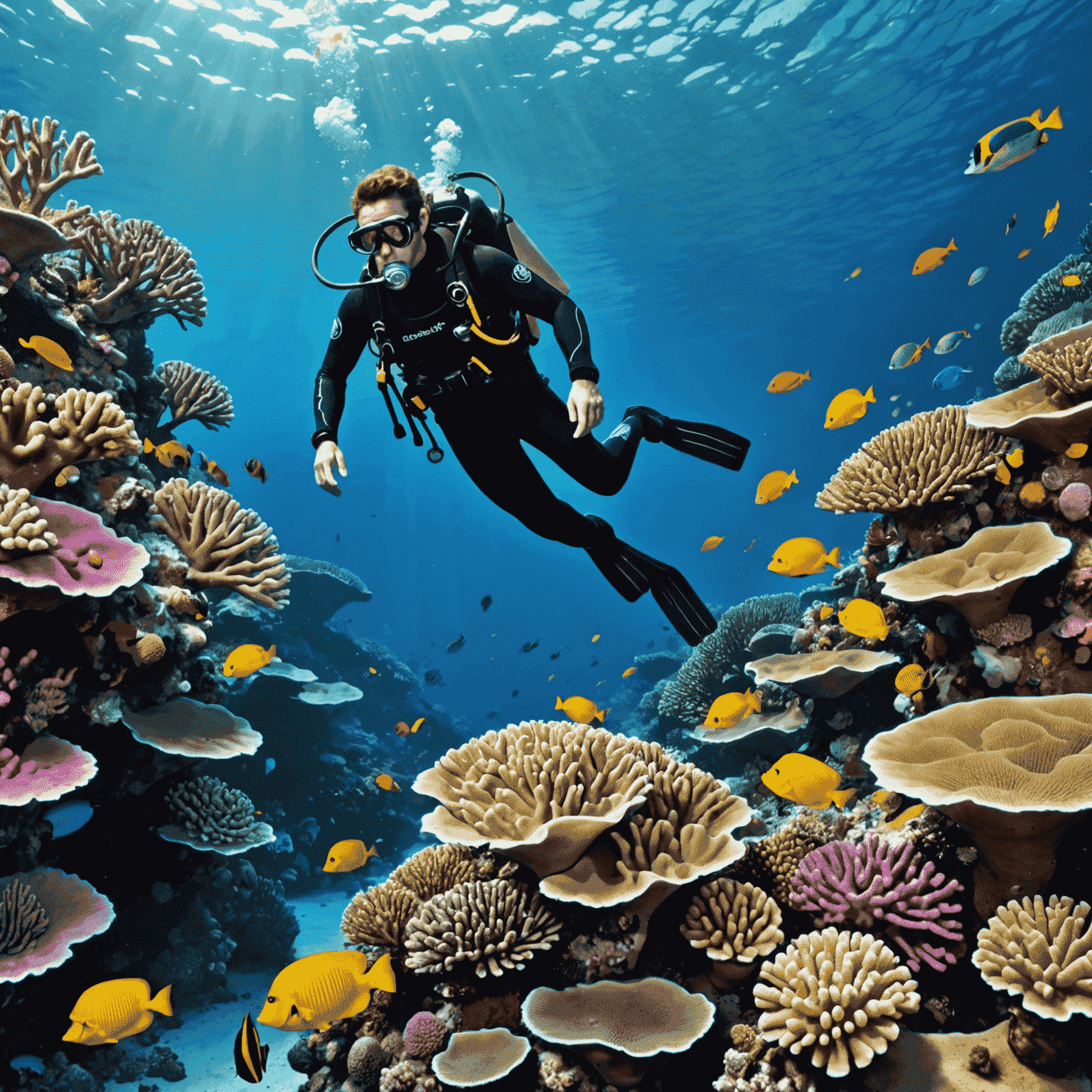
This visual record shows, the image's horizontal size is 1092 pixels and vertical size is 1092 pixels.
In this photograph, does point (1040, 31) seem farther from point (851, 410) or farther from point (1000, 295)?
point (1000, 295)

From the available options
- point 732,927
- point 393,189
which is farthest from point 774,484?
point 732,927

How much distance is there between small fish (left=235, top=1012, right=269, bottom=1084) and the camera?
2787mm

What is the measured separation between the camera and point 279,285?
115ft

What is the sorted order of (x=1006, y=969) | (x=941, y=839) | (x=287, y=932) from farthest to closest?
(x=287, y=932), (x=941, y=839), (x=1006, y=969)

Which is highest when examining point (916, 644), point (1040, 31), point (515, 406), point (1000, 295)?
point (1040, 31)

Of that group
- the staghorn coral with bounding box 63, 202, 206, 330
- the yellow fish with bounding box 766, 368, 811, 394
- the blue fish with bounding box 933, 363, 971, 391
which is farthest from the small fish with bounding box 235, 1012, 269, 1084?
the blue fish with bounding box 933, 363, 971, 391

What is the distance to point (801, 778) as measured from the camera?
138 inches

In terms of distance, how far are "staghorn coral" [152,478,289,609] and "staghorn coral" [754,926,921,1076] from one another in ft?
15.4

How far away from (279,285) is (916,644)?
127 feet

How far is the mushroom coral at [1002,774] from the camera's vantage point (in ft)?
7.87

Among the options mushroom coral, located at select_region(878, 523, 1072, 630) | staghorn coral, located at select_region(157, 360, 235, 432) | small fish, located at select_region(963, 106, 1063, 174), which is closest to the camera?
mushroom coral, located at select_region(878, 523, 1072, 630)

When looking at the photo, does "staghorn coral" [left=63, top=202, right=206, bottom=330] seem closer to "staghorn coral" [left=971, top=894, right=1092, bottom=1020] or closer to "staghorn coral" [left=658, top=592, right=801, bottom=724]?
"staghorn coral" [left=971, top=894, right=1092, bottom=1020]

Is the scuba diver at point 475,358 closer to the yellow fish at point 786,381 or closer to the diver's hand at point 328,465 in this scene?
the diver's hand at point 328,465

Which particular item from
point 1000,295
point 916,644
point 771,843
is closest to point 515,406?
point 771,843
